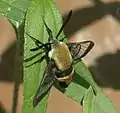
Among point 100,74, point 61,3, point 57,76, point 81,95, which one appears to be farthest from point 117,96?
point 57,76

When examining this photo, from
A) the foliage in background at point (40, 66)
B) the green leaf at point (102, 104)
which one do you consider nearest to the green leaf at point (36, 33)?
the foliage in background at point (40, 66)

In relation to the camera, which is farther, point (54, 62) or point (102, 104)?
point (102, 104)

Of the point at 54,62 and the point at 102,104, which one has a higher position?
the point at 54,62

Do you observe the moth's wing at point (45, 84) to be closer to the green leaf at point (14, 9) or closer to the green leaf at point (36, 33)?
the green leaf at point (36, 33)

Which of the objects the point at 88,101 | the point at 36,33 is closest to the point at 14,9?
the point at 36,33

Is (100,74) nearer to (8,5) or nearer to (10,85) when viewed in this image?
(10,85)

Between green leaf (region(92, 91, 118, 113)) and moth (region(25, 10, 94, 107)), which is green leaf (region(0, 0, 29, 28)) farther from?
green leaf (region(92, 91, 118, 113))

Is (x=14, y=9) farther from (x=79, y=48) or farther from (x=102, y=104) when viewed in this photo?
(x=102, y=104)

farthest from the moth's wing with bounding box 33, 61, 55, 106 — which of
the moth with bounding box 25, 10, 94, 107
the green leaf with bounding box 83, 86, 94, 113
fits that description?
the green leaf with bounding box 83, 86, 94, 113
